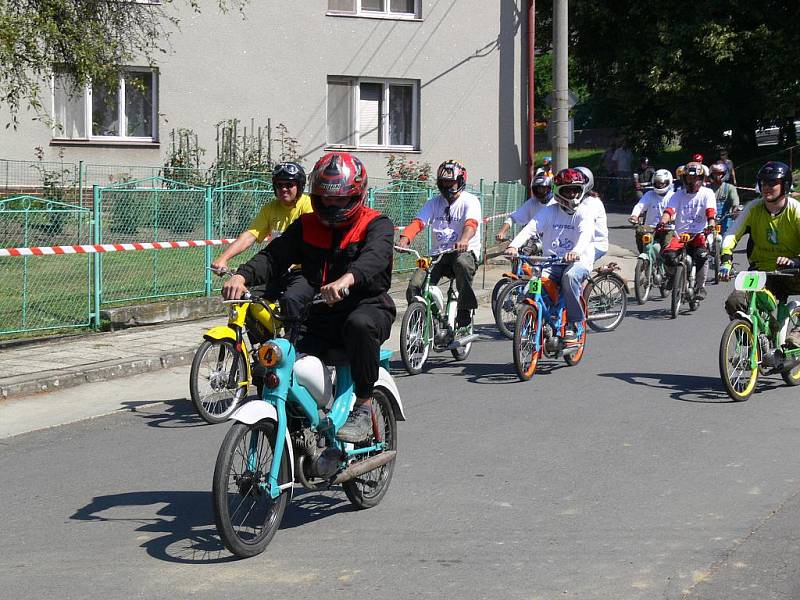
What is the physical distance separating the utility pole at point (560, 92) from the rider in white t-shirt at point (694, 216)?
360cm

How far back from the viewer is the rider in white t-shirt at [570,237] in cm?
1105

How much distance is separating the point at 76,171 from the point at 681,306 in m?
11.5

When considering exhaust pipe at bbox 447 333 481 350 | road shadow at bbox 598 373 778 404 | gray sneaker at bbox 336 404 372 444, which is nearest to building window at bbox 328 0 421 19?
exhaust pipe at bbox 447 333 481 350

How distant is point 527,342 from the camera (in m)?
10.5

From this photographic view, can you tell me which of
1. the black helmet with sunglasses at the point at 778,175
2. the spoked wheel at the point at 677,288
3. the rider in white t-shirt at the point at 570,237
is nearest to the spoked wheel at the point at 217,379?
the rider in white t-shirt at the point at 570,237

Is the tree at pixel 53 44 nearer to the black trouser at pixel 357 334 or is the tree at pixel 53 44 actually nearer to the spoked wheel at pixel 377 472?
the black trouser at pixel 357 334

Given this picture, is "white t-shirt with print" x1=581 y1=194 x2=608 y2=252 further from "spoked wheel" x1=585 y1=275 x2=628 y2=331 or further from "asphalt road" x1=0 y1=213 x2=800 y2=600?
"asphalt road" x1=0 y1=213 x2=800 y2=600

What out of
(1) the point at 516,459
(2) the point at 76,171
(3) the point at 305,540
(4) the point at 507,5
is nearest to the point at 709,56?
(4) the point at 507,5

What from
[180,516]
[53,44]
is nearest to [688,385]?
[180,516]

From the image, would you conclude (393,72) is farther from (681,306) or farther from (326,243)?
(326,243)

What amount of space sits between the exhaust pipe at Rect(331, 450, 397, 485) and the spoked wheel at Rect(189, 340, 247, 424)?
2713 mm

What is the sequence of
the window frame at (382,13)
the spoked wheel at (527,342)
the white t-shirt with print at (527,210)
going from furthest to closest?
the window frame at (382,13)
the white t-shirt with print at (527,210)
the spoked wheel at (527,342)

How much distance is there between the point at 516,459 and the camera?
24.9 feet

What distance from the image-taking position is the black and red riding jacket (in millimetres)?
6082
